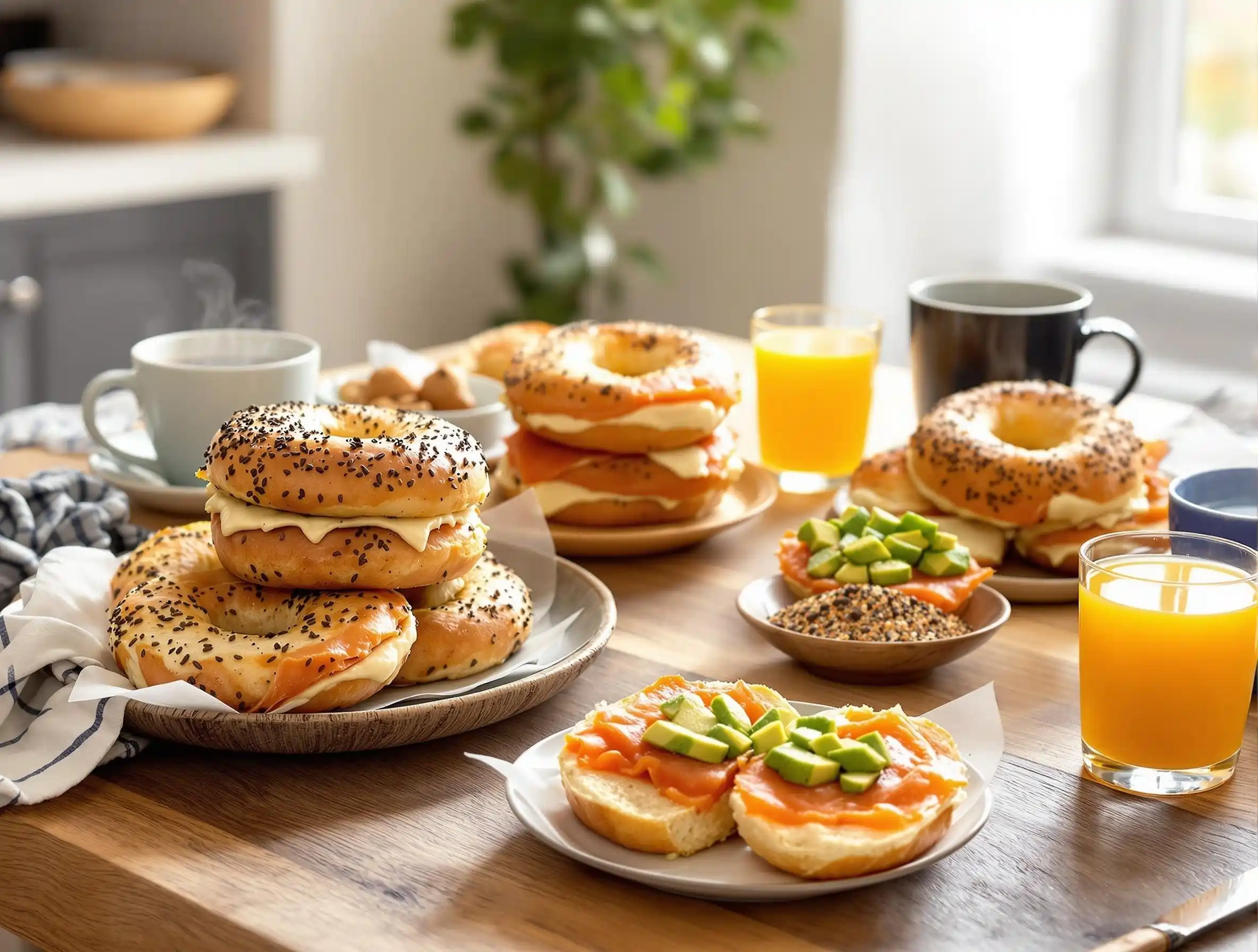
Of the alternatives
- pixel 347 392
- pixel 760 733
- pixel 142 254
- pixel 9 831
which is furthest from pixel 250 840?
pixel 142 254

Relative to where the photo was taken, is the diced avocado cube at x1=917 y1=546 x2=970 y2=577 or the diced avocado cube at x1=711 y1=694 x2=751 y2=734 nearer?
the diced avocado cube at x1=711 y1=694 x2=751 y2=734

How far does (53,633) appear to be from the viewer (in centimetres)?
107

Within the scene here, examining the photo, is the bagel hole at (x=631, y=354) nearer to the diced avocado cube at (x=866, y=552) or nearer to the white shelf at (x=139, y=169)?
the diced avocado cube at (x=866, y=552)

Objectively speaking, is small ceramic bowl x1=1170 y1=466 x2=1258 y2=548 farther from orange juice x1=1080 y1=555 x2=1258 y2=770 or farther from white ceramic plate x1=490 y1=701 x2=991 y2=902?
white ceramic plate x1=490 y1=701 x2=991 y2=902

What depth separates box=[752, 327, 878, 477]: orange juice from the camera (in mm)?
1609

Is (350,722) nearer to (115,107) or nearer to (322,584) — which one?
(322,584)

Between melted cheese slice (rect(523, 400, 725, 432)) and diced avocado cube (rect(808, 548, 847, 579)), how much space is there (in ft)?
0.72

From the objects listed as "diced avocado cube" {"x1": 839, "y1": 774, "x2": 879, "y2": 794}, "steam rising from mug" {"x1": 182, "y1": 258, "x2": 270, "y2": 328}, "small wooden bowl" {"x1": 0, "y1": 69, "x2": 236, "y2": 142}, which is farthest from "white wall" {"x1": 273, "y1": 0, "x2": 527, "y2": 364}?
"diced avocado cube" {"x1": 839, "y1": 774, "x2": 879, "y2": 794}

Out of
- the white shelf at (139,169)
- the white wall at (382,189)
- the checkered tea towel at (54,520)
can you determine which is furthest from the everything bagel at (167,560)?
the white wall at (382,189)

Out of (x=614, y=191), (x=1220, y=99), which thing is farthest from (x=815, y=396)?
(x=1220, y=99)

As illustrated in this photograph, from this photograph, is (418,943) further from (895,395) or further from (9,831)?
(895,395)

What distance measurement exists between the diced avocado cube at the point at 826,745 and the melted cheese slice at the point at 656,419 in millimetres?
556

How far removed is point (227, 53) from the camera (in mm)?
3273

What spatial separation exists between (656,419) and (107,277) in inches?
80.3
